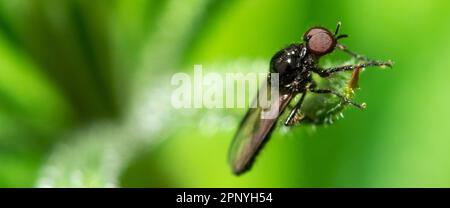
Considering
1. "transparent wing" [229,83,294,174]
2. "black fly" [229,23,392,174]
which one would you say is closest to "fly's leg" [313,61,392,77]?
"black fly" [229,23,392,174]

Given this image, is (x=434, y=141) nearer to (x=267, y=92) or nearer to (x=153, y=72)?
(x=267, y=92)

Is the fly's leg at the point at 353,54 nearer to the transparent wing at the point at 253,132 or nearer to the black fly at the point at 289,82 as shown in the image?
the black fly at the point at 289,82

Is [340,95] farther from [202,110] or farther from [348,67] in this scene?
[202,110]

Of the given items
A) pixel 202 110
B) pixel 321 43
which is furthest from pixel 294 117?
pixel 202 110

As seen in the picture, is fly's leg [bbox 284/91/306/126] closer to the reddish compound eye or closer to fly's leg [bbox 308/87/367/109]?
fly's leg [bbox 308/87/367/109]


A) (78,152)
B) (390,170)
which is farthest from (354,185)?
(78,152)
